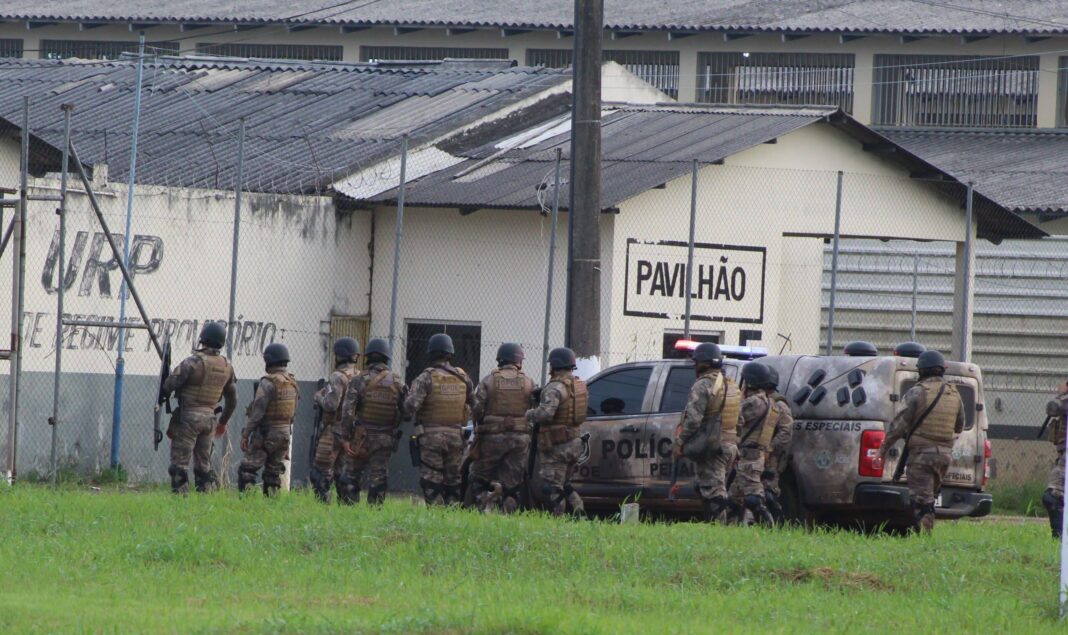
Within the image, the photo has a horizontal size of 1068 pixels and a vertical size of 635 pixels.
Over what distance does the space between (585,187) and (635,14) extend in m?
20.6

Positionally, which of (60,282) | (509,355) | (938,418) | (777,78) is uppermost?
(777,78)

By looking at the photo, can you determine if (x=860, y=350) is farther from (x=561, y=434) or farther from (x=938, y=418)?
(x=561, y=434)

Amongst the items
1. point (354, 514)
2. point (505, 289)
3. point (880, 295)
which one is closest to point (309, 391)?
point (505, 289)

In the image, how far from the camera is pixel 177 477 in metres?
14.8

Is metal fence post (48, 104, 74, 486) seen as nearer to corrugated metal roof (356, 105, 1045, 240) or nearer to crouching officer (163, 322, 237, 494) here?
crouching officer (163, 322, 237, 494)

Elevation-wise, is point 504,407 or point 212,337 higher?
point 212,337

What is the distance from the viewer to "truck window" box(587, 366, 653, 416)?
1475cm

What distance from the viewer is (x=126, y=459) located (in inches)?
723

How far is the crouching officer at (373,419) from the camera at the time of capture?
47.7ft

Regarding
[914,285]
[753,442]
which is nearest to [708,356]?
[753,442]

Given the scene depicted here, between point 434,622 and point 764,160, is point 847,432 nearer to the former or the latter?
point 434,622

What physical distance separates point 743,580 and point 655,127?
1317 cm

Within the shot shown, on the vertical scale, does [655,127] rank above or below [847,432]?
above

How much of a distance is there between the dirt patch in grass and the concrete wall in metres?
24.3
